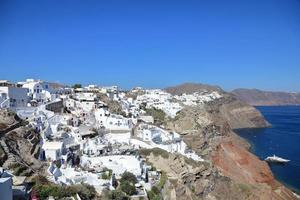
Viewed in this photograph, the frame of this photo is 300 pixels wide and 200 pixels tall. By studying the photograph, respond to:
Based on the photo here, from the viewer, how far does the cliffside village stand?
12859 mm

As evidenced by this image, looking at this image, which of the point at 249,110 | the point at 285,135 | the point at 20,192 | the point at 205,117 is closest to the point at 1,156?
the point at 20,192

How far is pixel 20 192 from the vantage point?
990cm

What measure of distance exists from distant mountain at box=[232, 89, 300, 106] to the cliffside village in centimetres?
11867

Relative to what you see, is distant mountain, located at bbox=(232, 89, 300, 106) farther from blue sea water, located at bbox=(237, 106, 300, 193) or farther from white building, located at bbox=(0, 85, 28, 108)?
white building, located at bbox=(0, 85, 28, 108)

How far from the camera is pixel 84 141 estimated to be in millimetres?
16500

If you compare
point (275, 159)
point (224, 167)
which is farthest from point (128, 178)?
point (275, 159)

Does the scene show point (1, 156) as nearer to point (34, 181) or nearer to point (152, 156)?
point (34, 181)

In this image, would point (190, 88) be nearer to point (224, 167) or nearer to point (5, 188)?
point (224, 167)

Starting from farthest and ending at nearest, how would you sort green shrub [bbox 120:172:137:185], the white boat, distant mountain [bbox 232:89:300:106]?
1. distant mountain [bbox 232:89:300:106]
2. the white boat
3. green shrub [bbox 120:172:137:185]

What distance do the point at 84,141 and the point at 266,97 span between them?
5273 inches

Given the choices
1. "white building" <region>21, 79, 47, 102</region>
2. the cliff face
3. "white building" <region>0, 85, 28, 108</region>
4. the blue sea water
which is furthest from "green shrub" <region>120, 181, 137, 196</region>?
the blue sea water

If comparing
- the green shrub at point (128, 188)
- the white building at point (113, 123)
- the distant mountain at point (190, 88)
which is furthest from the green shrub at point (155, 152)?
the distant mountain at point (190, 88)

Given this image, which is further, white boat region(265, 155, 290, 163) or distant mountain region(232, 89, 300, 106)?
distant mountain region(232, 89, 300, 106)

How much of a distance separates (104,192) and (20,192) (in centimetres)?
286
